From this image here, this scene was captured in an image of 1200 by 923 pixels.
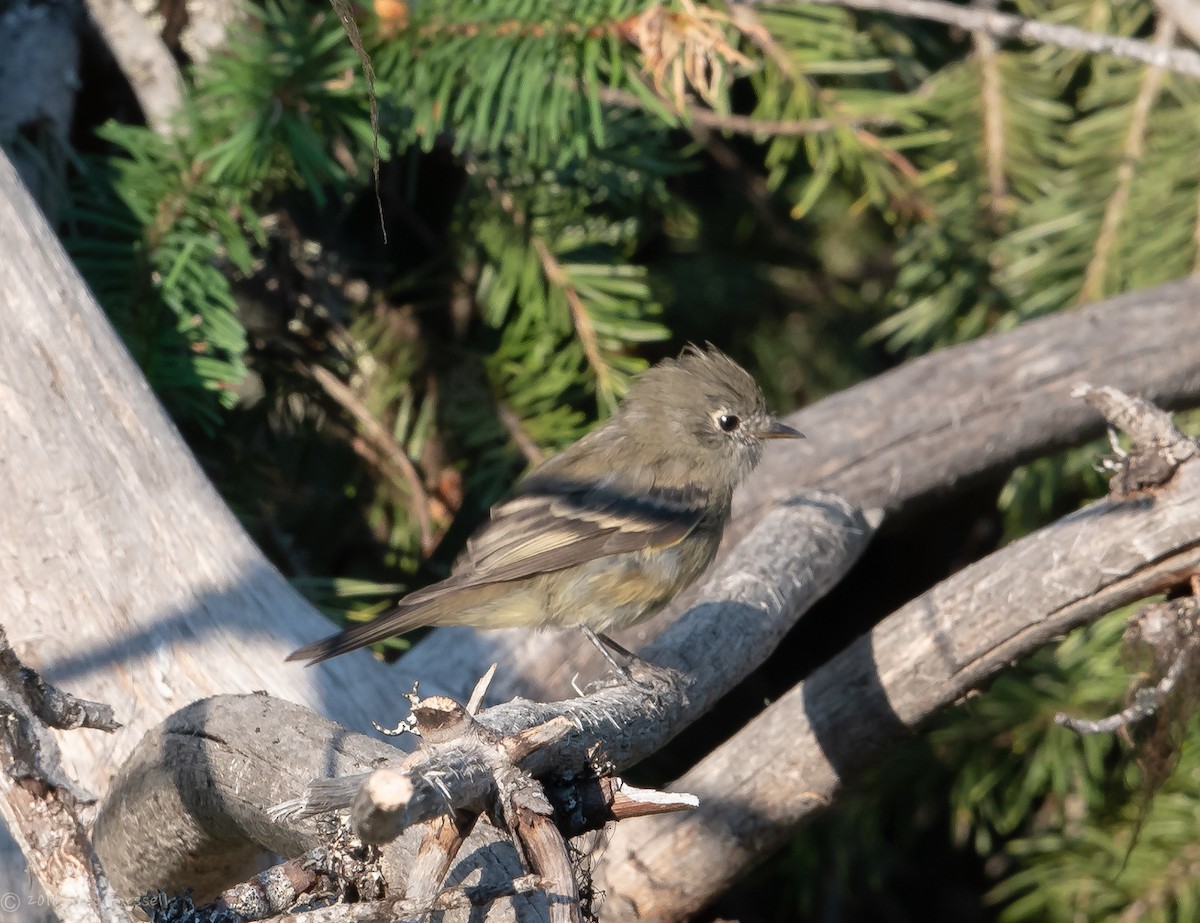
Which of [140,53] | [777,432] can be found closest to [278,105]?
[140,53]

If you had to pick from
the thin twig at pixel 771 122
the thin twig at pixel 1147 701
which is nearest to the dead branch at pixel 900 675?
the thin twig at pixel 1147 701

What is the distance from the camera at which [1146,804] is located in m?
2.36

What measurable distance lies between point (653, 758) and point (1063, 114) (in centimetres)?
203

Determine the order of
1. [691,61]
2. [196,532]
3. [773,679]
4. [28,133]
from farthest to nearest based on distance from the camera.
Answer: [773,679], [28,133], [691,61], [196,532]

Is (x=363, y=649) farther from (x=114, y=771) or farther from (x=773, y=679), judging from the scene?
(x=773, y=679)

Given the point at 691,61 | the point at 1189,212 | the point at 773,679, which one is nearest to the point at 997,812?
the point at 773,679

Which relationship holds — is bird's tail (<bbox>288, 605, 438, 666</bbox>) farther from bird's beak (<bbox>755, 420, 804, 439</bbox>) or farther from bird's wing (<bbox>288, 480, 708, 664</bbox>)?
bird's beak (<bbox>755, 420, 804, 439</bbox>)

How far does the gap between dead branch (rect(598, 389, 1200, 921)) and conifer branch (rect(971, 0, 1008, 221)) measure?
4.10ft

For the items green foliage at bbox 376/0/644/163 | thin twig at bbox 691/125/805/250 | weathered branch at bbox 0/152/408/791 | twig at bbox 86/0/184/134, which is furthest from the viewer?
thin twig at bbox 691/125/805/250

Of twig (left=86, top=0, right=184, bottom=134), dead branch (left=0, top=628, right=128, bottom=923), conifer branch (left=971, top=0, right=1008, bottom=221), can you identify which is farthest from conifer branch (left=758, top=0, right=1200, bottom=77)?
dead branch (left=0, top=628, right=128, bottom=923)

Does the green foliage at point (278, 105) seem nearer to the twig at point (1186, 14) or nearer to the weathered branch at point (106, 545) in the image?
the weathered branch at point (106, 545)

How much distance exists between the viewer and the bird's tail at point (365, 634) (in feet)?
7.07

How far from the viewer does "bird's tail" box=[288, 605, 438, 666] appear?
7.07 feet

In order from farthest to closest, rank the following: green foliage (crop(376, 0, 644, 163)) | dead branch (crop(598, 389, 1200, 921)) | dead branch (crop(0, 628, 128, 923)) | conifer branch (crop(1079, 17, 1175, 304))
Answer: conifer branch (crop(1079, 17, 1175, 304)), green foliage (crop(376, 0, 644, 163)), dead branch (crop(598, 389, 1200, 921)), dead branch (crop(0, 628, 128, 923))
